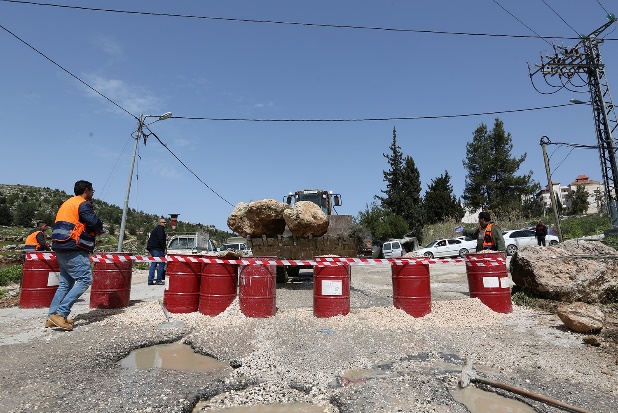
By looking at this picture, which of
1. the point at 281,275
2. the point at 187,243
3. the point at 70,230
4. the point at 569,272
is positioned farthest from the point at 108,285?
the point at 187,243

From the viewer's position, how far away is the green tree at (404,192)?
4634cm

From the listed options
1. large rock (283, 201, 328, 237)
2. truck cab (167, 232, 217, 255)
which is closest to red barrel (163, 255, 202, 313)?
large rock (283, 201, 328, 237)

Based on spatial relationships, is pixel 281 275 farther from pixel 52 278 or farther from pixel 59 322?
pixel 59 322

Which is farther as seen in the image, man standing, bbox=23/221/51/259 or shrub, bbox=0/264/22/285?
shrub, bbox=0/264/22/285

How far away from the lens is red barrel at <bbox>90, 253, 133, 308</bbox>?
6469 mm

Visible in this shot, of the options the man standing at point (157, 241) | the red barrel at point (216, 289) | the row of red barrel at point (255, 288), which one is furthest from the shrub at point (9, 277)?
the red barrel at point (216, 289)

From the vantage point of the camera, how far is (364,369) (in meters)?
3.77

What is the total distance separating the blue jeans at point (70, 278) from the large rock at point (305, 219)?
419 cm

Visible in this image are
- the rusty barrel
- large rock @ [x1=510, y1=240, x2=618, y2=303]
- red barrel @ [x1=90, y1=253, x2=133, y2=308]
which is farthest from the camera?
large rock @ [x1=510, y1=240, x2=618, y2=303]

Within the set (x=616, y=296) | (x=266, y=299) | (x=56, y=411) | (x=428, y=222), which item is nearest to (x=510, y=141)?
(x=428, y=222)

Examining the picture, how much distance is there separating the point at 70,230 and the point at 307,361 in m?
3.56

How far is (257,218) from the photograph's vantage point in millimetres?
9031

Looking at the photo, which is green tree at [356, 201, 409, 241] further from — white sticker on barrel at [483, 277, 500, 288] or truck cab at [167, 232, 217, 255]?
white sticker on barrel at [483, 277, 500, 288]

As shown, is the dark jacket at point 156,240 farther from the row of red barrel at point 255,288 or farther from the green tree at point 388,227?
the green tree at point 388,227
